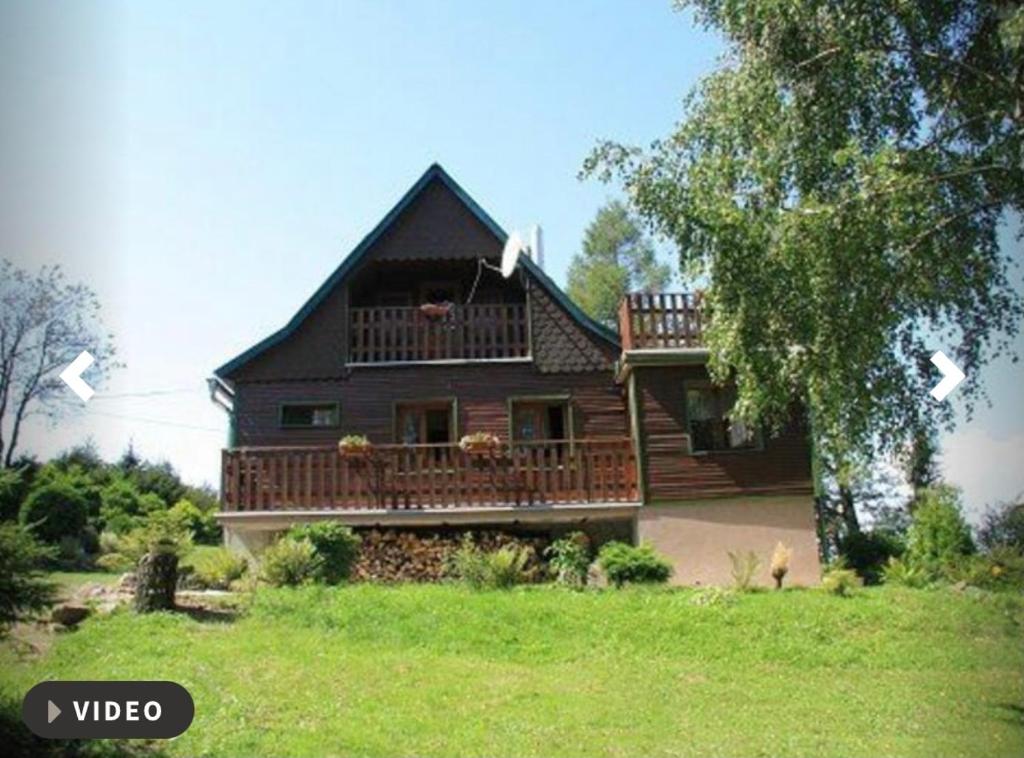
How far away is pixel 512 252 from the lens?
15203 millimetres

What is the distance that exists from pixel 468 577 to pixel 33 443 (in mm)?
9011

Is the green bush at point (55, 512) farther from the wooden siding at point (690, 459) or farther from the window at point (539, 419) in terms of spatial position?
the wooden siding at point (690, 459)

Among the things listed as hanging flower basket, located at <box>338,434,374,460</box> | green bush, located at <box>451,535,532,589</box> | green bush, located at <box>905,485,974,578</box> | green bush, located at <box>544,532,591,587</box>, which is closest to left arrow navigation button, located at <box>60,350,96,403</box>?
green bush, located at <box>451,535,532,589</box>

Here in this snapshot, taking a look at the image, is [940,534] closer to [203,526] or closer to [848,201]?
[848,201]

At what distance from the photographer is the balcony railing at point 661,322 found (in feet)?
52.3

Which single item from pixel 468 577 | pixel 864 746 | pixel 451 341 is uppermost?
pixel 451 341

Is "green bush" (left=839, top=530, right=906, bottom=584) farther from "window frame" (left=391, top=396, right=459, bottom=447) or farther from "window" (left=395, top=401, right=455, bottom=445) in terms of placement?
"window" (left=395, top=401, right=455, bottom=445)

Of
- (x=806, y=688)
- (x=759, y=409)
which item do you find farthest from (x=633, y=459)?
(x=806, y=688)

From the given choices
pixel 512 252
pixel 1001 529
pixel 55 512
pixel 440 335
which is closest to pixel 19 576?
pixel 55 512

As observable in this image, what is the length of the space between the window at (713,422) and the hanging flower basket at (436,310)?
A: 4378 mm

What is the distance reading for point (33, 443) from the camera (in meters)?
4.64

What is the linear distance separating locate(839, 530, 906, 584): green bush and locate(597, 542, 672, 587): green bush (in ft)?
13.3

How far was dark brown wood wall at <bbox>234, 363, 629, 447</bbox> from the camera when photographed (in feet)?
55.2

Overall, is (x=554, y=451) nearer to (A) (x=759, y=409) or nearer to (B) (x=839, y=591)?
(B) (x=839, y=591)
